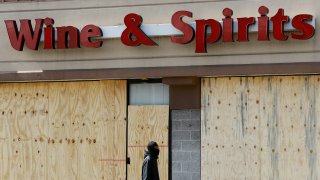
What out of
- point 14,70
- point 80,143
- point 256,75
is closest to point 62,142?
point 80,143

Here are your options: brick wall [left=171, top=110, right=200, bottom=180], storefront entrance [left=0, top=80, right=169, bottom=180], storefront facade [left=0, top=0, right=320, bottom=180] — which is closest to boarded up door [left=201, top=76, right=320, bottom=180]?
storefront facade [left=0, top=0, right=320, bottom=180]

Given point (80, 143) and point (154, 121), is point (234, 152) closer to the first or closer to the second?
point (154, 121)

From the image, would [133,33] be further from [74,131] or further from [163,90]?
[74,131]

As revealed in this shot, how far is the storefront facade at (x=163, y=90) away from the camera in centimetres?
1575

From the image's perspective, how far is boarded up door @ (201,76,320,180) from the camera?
616 inches

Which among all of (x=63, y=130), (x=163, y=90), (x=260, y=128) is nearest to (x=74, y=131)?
(x=63, y=130)

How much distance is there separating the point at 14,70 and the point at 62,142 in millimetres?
2022

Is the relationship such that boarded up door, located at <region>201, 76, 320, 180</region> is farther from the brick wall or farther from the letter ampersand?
the letter ampersand

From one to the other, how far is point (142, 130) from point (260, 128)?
2.63 m

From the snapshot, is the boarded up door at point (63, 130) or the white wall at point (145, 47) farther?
the boarded up door at point (63, 130)

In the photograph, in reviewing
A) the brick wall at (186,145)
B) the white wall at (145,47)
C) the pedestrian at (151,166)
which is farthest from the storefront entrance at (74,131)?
the pedestrian at (151,166)

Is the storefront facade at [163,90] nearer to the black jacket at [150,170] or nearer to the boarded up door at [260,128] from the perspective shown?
the boarded up door at [260,128]

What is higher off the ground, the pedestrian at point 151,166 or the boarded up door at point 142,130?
the boarded up door at point 142,130

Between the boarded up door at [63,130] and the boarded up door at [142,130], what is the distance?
18 centimetres
